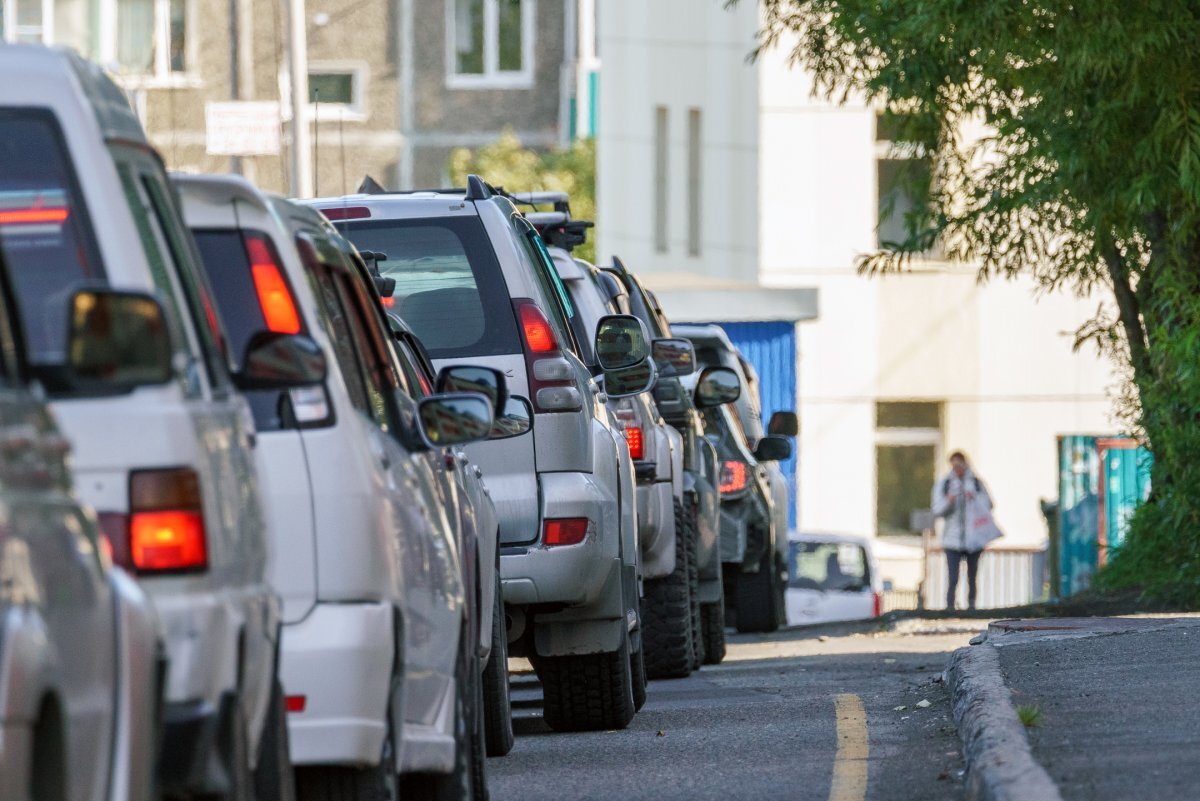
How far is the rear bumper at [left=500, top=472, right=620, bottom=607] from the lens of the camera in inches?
384

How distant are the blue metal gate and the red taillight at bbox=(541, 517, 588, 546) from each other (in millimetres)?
21221

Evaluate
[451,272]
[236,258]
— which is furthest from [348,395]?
[451,272]

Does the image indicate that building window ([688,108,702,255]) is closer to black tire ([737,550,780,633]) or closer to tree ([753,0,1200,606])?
tree ([753,0,1200,606])

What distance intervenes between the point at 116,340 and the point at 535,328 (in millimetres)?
5599

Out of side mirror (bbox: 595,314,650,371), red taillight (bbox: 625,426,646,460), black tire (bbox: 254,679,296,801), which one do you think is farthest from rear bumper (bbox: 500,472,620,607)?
black tire (bbox: 254,679,296,801)

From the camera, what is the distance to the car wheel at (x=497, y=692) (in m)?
8.82

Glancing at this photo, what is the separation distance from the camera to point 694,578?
47.7ft

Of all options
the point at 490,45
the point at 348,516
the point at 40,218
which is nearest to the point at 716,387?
the point at 348,516

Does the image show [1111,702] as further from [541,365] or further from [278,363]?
[278,363]

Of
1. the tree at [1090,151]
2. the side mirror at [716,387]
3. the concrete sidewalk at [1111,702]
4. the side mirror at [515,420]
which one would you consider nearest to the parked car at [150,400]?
the concrete sidewalk at [1111,702]

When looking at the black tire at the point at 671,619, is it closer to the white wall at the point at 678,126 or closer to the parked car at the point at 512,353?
the parked car at the point at 512,353

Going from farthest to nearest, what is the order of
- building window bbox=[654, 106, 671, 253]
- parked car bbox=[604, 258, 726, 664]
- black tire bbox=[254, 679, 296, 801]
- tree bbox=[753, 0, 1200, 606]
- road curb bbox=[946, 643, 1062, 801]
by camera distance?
1. building window bbox=[654, 106, 671, 253]
2. tree bbox=[753, 0, 1200, 606]
3. parked car bbox=[604, 258, 726, 664]
4. road curb bbox=[946, 643, 1062, 801]
5. black tire bbox=[254, 679, 296, 801]

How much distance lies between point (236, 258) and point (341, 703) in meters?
1.14

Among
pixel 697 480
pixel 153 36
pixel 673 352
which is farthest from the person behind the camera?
pixel 153 36
